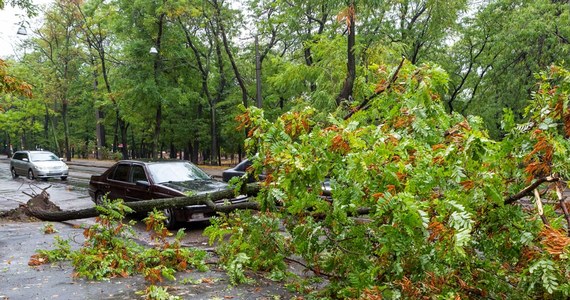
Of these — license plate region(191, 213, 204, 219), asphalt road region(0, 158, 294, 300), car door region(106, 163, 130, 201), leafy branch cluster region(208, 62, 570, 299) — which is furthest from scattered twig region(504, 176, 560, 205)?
car door region(106, 163, 130, 201)

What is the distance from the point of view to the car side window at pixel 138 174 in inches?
419

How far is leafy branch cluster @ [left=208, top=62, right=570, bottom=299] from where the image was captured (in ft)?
11.3

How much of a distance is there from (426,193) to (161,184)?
758 centimetres

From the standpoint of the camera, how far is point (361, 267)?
4512mm

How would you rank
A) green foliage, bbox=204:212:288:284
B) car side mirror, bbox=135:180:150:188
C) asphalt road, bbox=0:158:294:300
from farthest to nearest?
car side mirror, bbox=135:180:150:188, green foliage, bbox=204:212:288:284, asphalt road, bbox=0:158:294:300

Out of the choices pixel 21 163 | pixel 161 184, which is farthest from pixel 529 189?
pixel 21 163

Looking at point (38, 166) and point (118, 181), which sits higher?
point (38, 166)

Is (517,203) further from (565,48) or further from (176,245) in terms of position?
(565,48)

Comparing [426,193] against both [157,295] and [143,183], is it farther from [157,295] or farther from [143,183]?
[143,183]

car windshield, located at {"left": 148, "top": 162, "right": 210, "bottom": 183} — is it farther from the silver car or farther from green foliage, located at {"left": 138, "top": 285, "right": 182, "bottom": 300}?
the silver car

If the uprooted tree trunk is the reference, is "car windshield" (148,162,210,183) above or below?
above

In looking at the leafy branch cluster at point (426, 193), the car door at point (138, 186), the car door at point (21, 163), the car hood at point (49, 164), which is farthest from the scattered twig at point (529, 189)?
the car door at point (21, 163)

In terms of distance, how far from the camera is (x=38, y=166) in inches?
901

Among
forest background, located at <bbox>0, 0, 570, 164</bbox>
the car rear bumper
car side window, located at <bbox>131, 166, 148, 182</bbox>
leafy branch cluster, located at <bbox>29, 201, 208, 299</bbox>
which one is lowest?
leafy branch cluster, located at <bbox>29, 201, 208, 299</bbox>
